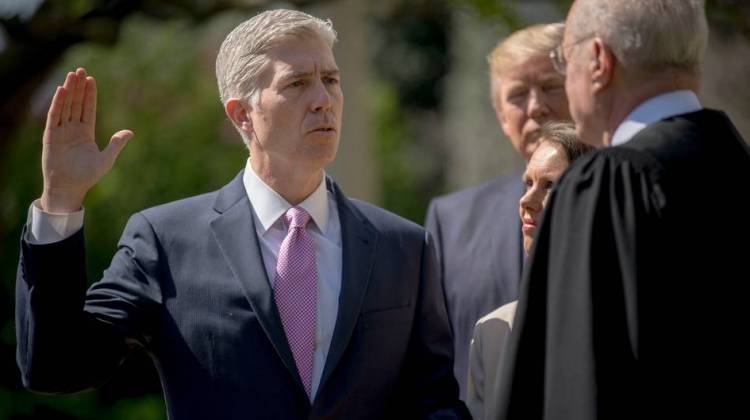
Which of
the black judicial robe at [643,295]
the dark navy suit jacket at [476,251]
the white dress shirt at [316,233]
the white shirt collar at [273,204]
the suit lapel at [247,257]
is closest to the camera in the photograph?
the black judicial robe at [643,295]

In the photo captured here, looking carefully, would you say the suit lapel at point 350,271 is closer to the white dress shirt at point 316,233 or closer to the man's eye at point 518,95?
the white dress shirt at point 316,233

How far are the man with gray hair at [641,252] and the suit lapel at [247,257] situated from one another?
0.74m

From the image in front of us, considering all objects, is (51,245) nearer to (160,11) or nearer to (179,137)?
(160,11)

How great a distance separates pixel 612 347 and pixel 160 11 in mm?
3593

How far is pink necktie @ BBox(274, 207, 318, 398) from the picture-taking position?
3494mm

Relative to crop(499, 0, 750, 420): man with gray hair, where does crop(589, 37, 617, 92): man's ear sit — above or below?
above

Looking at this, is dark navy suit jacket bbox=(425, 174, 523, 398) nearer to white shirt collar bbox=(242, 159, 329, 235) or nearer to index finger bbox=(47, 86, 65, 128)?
white shirt collar bbox=(242, 159, 329, 235)

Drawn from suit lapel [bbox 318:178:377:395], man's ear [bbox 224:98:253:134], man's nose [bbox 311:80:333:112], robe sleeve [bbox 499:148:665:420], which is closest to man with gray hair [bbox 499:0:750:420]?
robe sleeve [bbox 499:148:665:420]

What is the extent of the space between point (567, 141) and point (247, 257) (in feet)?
3.28

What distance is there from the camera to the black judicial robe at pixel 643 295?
2.81m

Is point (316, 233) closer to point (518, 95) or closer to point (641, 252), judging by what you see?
point (641, 252)

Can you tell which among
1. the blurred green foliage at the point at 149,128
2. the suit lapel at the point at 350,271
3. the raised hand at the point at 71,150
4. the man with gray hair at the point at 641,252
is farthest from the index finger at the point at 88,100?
the blurred green foliage at the point at 149,128

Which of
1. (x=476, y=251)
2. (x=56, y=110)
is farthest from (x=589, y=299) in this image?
(x=476, y=251)

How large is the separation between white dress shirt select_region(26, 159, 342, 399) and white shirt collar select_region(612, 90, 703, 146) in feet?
3.20
